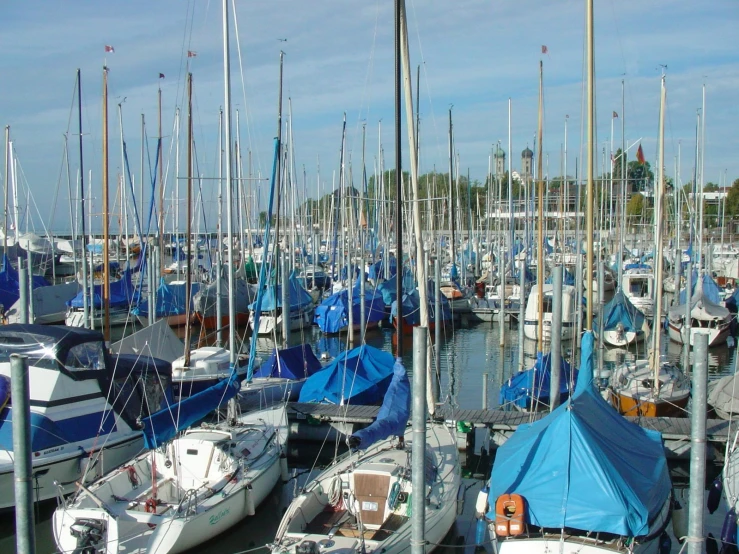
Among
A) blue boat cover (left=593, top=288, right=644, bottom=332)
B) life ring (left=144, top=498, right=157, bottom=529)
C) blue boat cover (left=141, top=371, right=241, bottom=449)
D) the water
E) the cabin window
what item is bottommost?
the water

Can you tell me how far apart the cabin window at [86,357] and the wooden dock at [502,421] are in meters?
5.32

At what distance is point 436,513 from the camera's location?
1224 centimetres

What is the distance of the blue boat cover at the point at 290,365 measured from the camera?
22.1 m

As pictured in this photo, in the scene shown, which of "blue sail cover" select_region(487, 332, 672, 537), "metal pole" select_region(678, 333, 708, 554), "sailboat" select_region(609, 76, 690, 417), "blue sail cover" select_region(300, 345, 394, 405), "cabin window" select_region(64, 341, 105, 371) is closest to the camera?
"metal pole" select_region(678, 333, 708, 554)

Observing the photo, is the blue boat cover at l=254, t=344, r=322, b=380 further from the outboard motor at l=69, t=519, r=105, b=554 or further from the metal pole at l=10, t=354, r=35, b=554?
the metal pole at l=10, t=354, r=35, b=554

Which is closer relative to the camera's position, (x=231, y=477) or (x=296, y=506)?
(x=296, y=506)

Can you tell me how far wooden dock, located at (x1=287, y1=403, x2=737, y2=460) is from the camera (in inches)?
691

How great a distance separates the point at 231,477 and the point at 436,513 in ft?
13.4

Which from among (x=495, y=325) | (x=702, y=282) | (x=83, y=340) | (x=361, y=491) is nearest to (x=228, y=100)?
(x=83, y=340)

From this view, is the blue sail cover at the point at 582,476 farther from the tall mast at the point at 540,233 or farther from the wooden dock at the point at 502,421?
the tall mast at the point at 540,233

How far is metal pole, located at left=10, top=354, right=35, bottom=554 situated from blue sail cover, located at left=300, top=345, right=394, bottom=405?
528 inches

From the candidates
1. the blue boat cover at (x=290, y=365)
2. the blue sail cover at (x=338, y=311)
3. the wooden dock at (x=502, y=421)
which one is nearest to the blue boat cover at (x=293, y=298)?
the blue sail cover at (x=338, y=311)

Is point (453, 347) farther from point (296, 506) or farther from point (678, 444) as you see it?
point (296, 506)

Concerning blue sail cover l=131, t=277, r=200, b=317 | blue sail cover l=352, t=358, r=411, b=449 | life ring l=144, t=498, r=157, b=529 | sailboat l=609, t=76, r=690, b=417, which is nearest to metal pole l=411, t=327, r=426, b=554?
blue sail cover l=352, t=358, r=411, b=449
